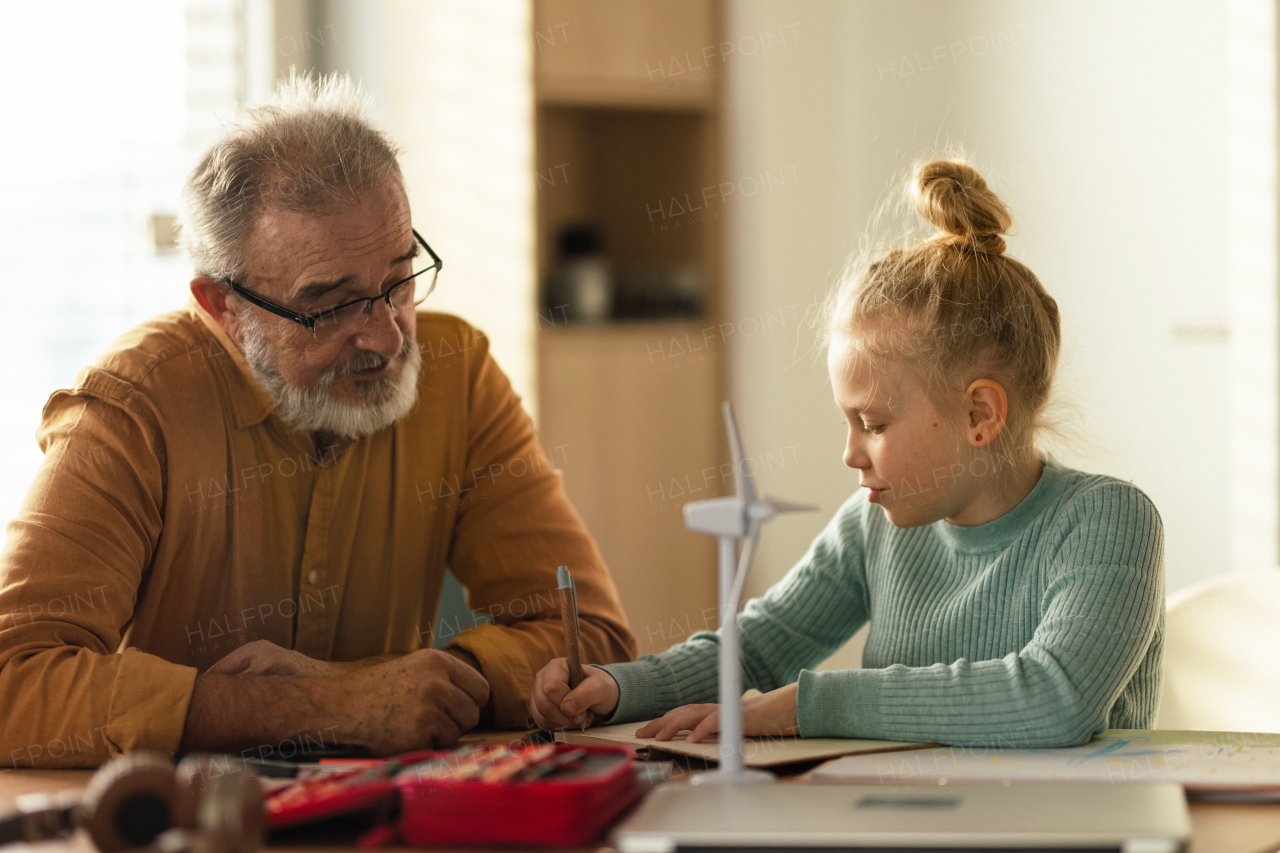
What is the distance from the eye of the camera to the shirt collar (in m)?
1.50

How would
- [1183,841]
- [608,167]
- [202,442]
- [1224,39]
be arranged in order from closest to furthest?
[1183,841] → [202,442] → [1224,39] → [608,167]

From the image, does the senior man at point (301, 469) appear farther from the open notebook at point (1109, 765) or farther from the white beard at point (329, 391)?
the open notebook at point (1109, 765)

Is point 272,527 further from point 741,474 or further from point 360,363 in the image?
point 741,474

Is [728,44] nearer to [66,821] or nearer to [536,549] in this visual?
[536,549]

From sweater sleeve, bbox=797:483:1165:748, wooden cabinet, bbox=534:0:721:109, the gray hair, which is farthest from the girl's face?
wooden cabinet, bbox=534:0:721:109


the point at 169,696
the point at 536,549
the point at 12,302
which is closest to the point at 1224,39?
the point at 536,549

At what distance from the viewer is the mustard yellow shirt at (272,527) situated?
4.20 feet

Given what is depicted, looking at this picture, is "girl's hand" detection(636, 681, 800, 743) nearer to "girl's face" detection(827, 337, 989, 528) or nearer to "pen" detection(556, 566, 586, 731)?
"pen" detection(556, 566, 586, 731)

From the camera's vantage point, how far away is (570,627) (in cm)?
116

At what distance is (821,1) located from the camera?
318 cm

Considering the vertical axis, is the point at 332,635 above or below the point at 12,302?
below

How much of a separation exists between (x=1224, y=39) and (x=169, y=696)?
6.59ft

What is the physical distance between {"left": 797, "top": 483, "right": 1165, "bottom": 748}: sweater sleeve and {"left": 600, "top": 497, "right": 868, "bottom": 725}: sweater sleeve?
0.76ft

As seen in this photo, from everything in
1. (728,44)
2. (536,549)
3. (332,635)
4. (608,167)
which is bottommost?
(332,635)
